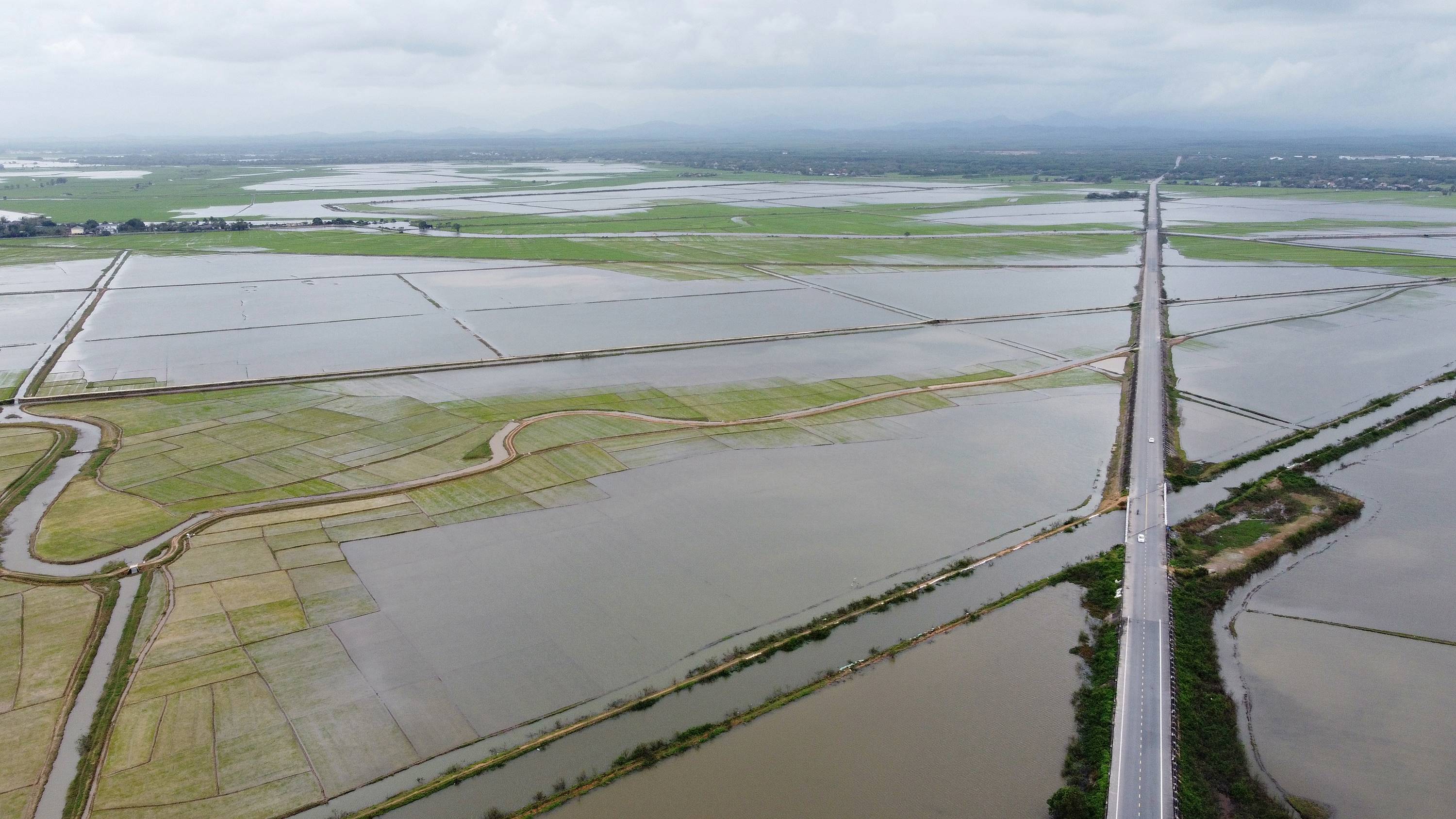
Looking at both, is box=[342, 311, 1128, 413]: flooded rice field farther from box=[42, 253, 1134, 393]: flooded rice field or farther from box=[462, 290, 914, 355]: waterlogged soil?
box=[462, 290, 914, 355]: waterlogged soil

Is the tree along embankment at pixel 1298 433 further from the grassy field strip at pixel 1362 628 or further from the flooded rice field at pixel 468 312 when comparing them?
the flooded rice field at pixel 468 312

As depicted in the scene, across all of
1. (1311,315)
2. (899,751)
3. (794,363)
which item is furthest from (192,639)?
(1311,315)

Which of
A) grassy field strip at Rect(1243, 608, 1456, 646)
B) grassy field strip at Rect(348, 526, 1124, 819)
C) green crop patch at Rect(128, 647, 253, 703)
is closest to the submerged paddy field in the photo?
green crop patch at Rect(128, 647, 253, 703)

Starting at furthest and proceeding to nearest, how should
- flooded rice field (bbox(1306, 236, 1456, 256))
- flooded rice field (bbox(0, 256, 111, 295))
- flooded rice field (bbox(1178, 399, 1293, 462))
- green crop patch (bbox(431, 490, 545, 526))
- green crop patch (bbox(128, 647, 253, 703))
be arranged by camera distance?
flooded rice field (bbox(1306, 236, 1456, 256)), flooded rice field (bbox(0, 256, 111, 295)), flooded rice field (bbox(1178, 399, 1293, 462)), green crop patch (bbox(431, 490, 545, 526)), green crop patch (bbox(128, 647, 253, 703))

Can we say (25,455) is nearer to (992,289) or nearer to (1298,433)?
(1298,433)

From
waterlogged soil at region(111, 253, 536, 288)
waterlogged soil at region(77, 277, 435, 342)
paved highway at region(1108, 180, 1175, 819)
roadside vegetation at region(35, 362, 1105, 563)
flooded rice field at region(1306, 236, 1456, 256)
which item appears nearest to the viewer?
paved highway at region(1108, 180, 1175, 819)

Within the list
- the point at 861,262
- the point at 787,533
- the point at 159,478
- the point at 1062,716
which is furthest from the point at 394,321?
the point at 1062,716

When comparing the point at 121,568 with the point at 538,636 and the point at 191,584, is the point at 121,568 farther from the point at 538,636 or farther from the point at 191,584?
the point at 538,636
